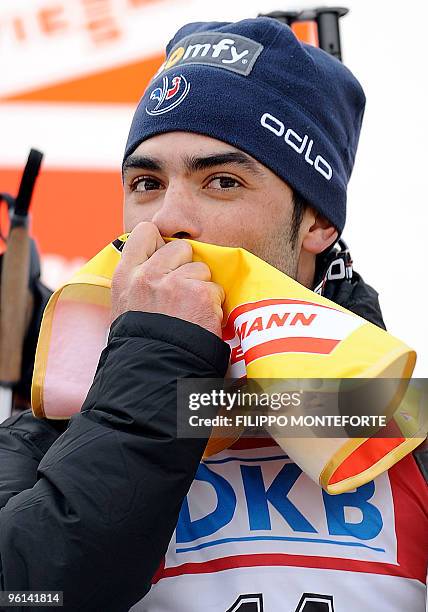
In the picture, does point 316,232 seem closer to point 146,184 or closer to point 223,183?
point 223,183

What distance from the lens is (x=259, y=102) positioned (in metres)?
1.66

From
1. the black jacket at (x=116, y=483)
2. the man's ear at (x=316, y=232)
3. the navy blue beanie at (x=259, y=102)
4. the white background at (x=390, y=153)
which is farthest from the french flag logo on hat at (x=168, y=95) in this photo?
the white background at (x=390, y=153)

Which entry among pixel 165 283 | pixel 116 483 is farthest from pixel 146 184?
pixel 116 483

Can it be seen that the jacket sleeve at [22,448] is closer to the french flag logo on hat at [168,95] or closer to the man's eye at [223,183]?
the man's eye at [223,183]

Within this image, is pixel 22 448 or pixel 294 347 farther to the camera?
pixel 22 448

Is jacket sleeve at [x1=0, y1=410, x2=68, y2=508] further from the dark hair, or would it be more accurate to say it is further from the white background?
the white background

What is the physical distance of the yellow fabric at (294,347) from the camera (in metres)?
1.13

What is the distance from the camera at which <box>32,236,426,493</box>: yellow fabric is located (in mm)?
1135

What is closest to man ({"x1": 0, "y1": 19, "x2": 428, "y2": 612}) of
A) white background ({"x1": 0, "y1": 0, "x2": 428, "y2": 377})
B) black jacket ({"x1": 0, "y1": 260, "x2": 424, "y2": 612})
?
black jacket ({"x1": 0, "y1": 260, "x2": 424, "y2": 612})

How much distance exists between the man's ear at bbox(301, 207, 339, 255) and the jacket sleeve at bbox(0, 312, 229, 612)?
0.59 metres

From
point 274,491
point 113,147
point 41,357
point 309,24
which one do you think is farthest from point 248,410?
point 113,147

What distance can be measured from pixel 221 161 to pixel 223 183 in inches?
1.6

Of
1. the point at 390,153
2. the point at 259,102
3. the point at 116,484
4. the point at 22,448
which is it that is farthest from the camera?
the point at 390,153

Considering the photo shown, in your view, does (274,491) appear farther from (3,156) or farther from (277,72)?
(3,156)
